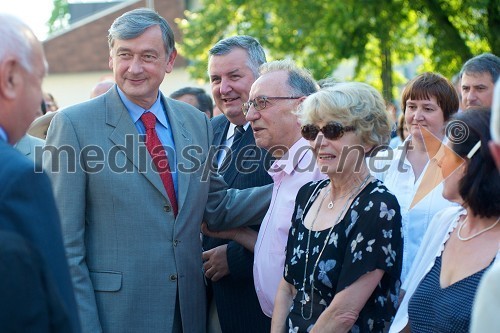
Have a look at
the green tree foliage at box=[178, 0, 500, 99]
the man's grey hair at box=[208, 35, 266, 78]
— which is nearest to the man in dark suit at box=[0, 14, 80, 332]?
the man's grey hair at box=[208, 35, 266, 78]

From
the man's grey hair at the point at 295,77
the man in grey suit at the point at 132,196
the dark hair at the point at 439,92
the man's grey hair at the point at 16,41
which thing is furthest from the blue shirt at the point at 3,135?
the dark hair at the point at 439,92

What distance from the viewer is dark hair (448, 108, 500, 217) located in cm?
371

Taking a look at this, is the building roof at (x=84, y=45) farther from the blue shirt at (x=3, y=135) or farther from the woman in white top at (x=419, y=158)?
the blue shirt at (x=3, y=135)

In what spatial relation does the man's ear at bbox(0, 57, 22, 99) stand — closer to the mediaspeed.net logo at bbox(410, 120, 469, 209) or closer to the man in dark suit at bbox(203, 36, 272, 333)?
the mediaspeed.net logo at bbox(410, 120, 469, 209)

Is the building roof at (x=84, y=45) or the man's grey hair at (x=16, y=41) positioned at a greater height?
the man's grey hair at (x=16, y=41)

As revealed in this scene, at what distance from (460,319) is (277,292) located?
1.27 metres

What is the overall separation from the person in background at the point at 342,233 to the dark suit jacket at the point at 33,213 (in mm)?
1754


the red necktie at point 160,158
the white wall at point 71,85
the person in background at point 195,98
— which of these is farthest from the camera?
the white wall at point 71,85

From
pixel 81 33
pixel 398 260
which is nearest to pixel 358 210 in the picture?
pixel 398 260

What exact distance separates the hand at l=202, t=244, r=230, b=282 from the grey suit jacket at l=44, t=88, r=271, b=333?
1.16 ft

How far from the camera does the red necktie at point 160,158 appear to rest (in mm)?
4770

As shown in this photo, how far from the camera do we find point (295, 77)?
5305mm

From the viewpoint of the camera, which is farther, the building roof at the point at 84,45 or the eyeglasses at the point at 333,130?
the building roof at the point at 84,45

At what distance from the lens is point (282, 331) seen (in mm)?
4547
